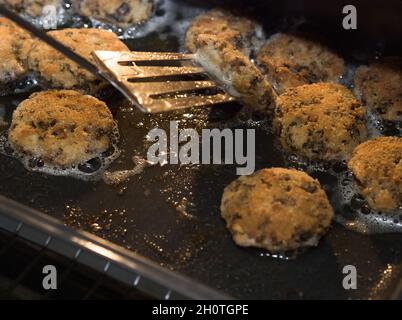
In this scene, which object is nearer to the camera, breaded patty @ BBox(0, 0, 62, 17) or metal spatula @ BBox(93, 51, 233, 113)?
metal spatula @ BBox(93, 51, 233, 113)

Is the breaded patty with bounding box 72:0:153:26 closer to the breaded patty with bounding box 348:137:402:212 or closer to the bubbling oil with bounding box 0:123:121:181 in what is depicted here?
the bubbling oil with bounding box 0:123:121:181

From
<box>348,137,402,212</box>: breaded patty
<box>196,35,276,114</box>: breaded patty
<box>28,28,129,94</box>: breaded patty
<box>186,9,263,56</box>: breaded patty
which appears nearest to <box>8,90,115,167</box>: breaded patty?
<box>28,28,129,94</box>: breaded patty

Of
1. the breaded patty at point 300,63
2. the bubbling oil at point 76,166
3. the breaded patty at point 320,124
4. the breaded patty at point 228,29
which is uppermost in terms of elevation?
the breaded patty at point 228,29

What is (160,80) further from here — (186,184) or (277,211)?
(277,211)

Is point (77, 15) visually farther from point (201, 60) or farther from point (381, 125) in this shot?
point (381, 125)

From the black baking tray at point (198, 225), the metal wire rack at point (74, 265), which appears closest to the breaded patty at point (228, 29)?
the black baking tray at point (198, 225)

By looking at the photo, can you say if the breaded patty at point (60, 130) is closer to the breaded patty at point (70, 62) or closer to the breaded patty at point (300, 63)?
the breaded patty at point (70, 62)

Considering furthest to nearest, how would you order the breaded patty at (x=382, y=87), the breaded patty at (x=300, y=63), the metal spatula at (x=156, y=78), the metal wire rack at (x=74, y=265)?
1. the breaded patty at (x=300, y=63)
2. the breaded patty at (x=382, y=87)
3. the metal spatula at (x=156, y=78)
4. the metal wire rack at (x=74, y=265)
